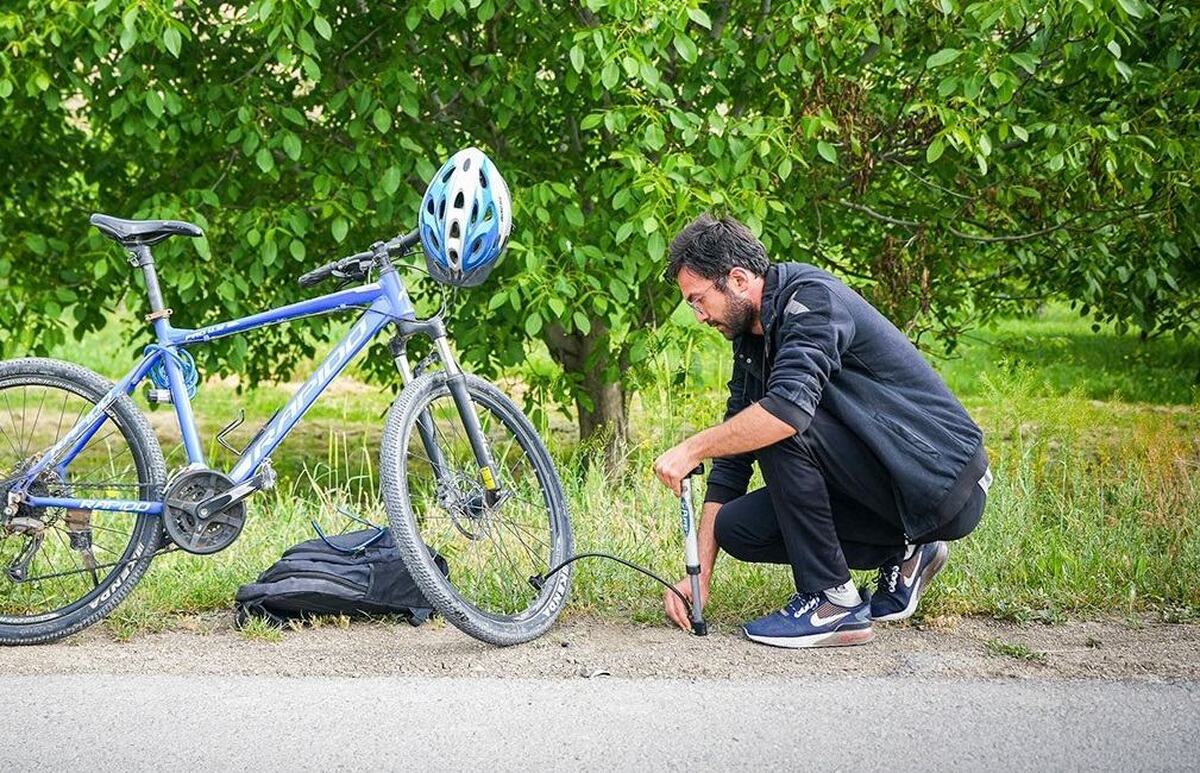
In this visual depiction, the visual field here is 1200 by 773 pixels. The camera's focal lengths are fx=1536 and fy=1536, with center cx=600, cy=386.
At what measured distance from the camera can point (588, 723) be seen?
4.43 meters

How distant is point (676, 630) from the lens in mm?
5363

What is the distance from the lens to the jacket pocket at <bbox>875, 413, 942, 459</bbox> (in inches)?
197

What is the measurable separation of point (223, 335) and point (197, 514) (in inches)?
25.2

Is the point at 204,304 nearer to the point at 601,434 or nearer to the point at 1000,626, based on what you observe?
the point at 601,434

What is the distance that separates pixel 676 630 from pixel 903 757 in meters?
1.36

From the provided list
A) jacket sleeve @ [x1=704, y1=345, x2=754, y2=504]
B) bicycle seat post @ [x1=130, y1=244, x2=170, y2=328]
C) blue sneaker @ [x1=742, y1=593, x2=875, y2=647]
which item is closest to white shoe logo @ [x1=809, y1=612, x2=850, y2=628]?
blue sneaker @ [x1=742, y1=593, x2=875, y2=647]

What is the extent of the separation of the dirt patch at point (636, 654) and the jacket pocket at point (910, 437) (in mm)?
660

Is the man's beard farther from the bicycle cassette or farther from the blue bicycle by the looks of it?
the bicycle cassette

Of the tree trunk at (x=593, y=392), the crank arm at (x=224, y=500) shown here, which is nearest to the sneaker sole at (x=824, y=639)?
the crank arm at (x=224, y=500)

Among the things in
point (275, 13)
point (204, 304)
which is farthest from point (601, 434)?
point (275, 13)

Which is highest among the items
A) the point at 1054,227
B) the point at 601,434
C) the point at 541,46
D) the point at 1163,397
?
the point at 541,46

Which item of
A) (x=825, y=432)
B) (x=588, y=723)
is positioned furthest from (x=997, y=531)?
(x=588, y=723)

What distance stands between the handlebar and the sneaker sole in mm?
1850

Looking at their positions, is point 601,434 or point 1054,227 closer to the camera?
point 1054,227
